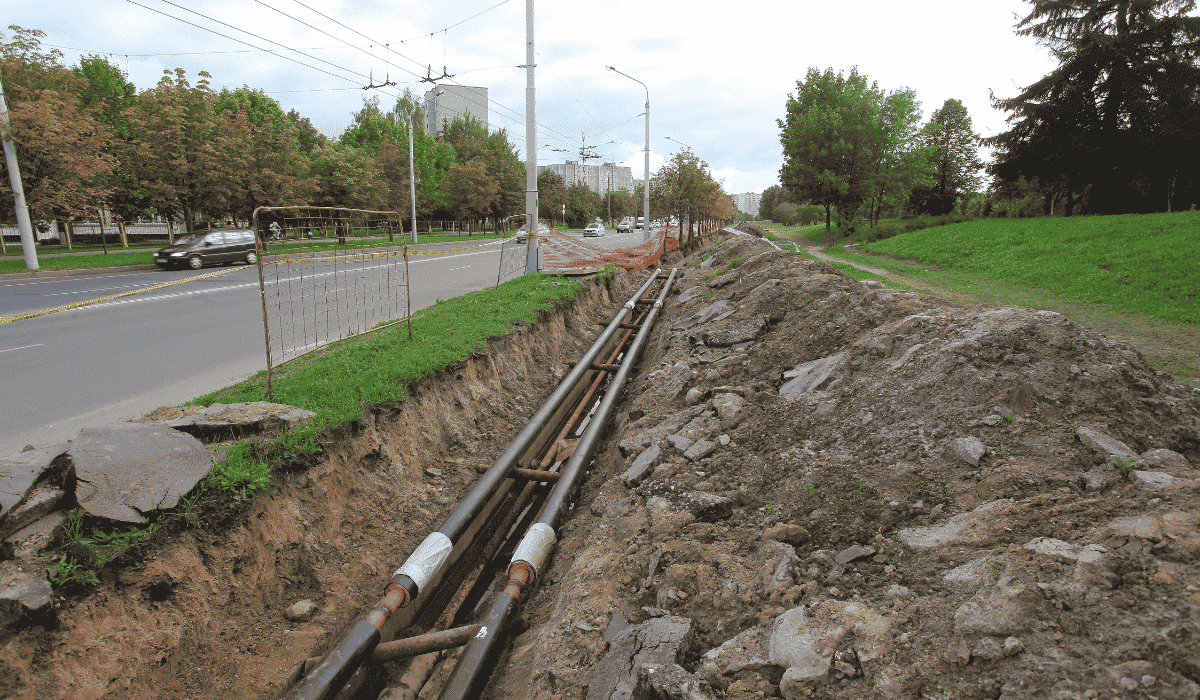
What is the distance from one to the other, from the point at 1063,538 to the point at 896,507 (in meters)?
0.90

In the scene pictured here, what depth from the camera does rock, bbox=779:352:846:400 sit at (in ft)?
18.0

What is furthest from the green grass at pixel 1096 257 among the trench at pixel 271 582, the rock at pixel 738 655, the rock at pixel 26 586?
the rock at pixel 26 586

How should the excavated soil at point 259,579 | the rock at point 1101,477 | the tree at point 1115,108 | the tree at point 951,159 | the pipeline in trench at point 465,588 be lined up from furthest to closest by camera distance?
the tree at point 951,159 < the tree at point 1115,108 < the pipeline in trench at point 465,588 < the rock at point 1101,477 < the excavated soil at point 259,579

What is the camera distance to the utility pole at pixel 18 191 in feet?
53.9

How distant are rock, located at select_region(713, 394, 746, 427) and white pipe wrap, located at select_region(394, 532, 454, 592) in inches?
114

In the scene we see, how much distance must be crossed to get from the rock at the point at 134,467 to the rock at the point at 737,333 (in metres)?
6.56

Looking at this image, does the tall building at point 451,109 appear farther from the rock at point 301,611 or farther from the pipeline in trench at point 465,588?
the rock at point 301,611

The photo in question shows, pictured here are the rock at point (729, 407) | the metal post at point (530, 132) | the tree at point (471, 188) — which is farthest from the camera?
the tree at point (471, 188)

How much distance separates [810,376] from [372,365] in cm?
499

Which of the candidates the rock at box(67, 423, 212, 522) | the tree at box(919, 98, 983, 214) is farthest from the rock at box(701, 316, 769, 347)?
the tree at box(919, 98, 983, 214)

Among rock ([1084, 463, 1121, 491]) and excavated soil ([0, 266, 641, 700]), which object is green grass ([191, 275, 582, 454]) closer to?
excavated soil ([0, 266, 641, 700])

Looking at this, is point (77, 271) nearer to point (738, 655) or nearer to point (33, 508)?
point (33, 508)

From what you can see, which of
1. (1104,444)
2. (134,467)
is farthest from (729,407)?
(134,467)

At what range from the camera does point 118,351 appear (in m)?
8.00
